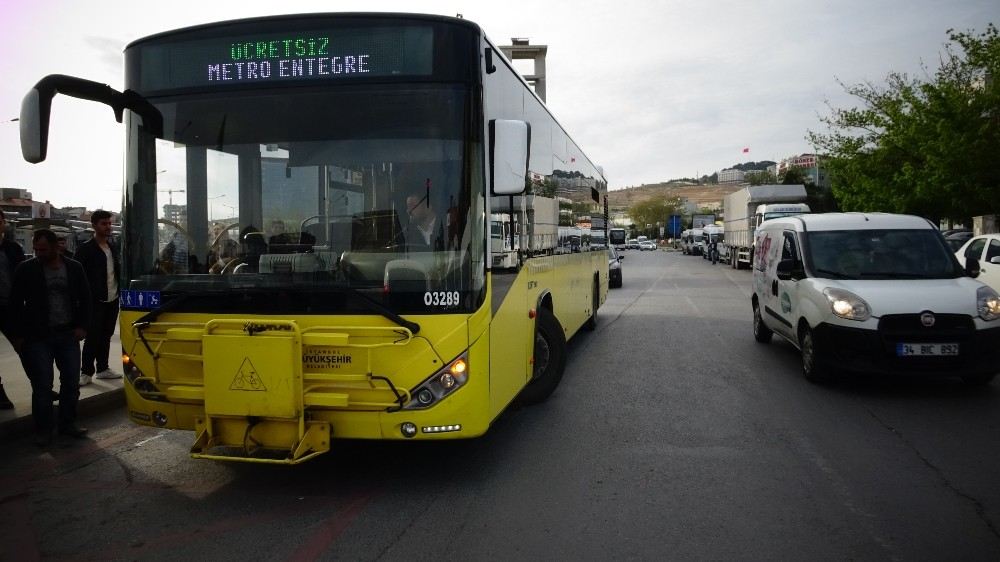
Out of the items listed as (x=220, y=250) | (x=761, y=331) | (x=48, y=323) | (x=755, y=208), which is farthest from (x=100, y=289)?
(x=755, y=208)

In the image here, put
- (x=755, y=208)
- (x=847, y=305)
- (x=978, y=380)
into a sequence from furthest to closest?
(x=755, y=208) → (x=978, y=380) → (x=847, y=305)

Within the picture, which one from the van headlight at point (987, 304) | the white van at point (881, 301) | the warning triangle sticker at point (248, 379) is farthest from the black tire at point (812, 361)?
the warning triangle sticker at point (248, 379)

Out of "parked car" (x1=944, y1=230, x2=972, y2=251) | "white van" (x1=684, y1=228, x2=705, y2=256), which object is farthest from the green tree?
"white van" (x1=684, y1=228, x2=705, y2=256)

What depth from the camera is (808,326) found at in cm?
857

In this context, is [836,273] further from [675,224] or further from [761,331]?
[675,224]

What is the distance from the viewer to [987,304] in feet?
25.7

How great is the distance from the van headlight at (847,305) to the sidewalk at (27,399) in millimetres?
7654

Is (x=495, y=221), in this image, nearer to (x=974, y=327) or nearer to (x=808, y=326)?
(x=808, y=326)

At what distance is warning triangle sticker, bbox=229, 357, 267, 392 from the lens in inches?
185

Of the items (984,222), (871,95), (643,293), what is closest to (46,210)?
(643,293)

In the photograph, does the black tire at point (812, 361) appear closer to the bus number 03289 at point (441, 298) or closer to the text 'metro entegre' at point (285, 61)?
the bus number 03289 at point (441, 298)

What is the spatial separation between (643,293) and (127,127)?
18758mm

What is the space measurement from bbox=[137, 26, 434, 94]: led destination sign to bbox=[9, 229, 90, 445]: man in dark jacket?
2329mm

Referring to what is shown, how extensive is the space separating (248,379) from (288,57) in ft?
6.80
